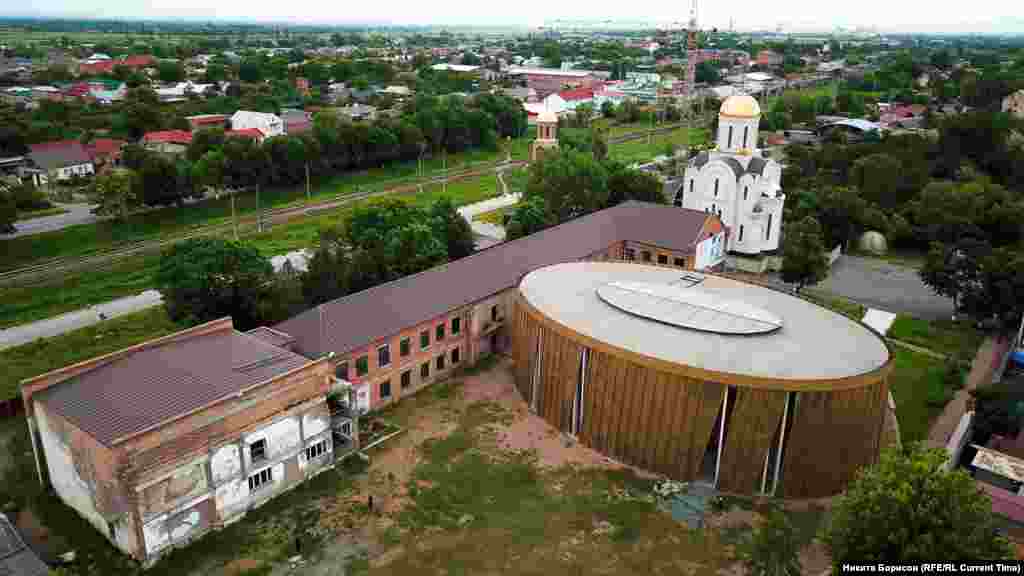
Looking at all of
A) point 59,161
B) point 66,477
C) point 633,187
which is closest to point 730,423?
point 66,477

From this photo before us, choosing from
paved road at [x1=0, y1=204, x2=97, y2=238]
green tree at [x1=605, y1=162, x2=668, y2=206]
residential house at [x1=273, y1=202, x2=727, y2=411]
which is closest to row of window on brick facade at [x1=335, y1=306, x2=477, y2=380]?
residential house at [x1=273, y1=202, x2=727, y2=411]

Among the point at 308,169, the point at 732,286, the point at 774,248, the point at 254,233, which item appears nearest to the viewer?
the point at 732,286

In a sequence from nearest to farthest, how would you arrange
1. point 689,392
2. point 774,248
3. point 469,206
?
1. point 689,392
2. point 774,248
3. point 469,206

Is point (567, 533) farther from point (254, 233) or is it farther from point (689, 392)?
point (254, 233)

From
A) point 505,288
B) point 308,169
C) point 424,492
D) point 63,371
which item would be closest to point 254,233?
point 308,169

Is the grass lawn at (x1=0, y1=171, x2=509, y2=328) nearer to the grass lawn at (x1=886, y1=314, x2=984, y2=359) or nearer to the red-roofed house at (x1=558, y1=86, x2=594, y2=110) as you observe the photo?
the grass lawn at (x1=886, y1=314, x2=984, y2=359)

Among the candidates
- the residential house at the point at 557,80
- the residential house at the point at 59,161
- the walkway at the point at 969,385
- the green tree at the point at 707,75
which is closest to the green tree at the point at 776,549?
the walkway at the point at 969,385

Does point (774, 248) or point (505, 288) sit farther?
point (774, 248)
